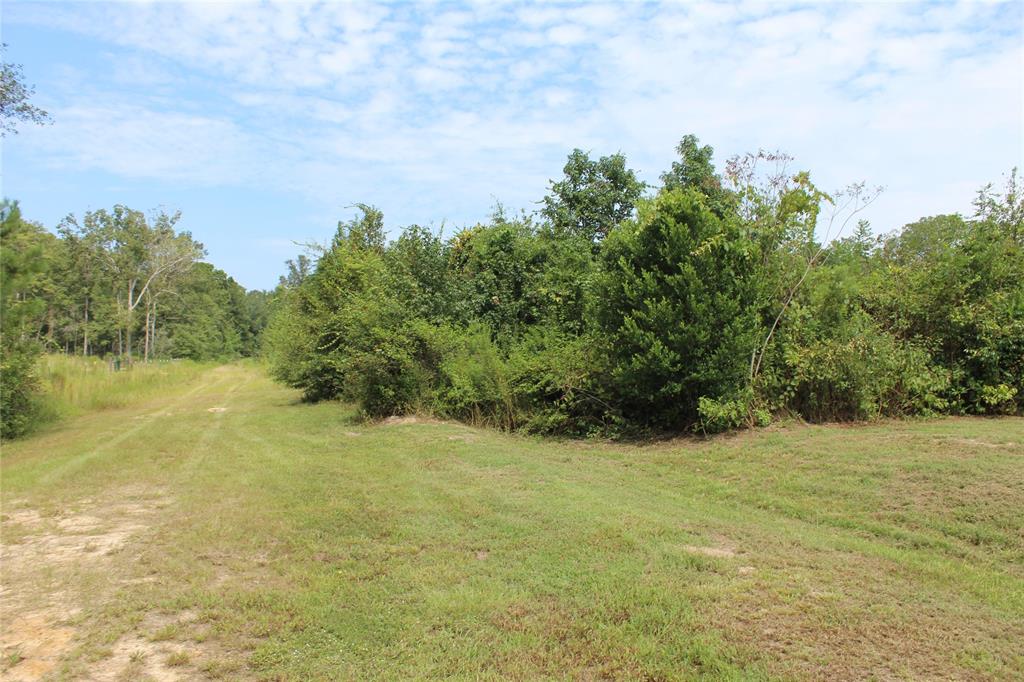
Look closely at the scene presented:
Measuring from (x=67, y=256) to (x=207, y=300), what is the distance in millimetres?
31890

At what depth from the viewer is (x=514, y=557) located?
5.38 m

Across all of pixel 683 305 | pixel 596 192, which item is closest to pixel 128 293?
pixel 596 192

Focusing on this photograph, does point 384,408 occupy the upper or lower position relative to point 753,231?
lower

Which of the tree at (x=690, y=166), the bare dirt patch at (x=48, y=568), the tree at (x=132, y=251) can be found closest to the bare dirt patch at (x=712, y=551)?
the bare dirt patch at (x=48, y=568)

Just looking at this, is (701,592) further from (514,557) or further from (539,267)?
(539,267)

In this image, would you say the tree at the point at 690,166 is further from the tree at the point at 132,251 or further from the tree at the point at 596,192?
the tree at the point at 132,251

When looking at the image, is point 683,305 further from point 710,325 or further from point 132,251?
point 132,251

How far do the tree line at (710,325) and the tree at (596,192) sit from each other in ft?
23.9

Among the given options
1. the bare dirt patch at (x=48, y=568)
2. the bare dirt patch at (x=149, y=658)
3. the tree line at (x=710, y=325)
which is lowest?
the bare dirt patch at (x=48, y=568)

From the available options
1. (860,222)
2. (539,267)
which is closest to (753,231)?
(860,222)

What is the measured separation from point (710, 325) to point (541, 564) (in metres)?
6.33

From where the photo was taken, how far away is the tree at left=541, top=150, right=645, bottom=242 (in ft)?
73.3

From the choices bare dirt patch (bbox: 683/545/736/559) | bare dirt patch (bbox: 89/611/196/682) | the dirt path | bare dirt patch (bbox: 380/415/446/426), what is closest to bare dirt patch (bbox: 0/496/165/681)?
the dirt path

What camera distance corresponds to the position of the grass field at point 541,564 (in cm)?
372
